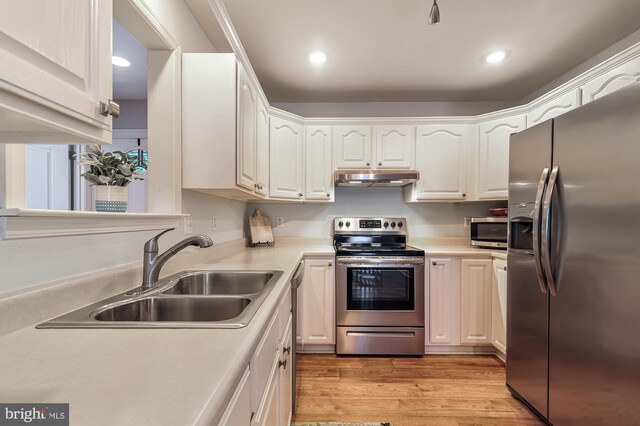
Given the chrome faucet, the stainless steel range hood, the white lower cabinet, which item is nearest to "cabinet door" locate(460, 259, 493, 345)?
the stainless steel range hood

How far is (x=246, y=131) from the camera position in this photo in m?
1.77

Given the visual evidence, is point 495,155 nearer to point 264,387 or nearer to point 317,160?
point 317,160

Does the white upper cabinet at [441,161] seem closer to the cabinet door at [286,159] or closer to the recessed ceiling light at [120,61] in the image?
the cabinet door at [286,159]

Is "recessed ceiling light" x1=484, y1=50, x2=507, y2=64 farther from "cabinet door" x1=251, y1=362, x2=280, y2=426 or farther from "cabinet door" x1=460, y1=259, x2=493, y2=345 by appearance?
"cabinet door" x1=251, y1=362, x2=280, y2=426

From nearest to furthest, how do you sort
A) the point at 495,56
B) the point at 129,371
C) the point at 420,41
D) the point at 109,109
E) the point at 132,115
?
the point at 129,371, the point at 109,109, the point at 420,41, the point at 495,56, the point at 132,115

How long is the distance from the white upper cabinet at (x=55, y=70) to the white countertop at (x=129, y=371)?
47 centimetres

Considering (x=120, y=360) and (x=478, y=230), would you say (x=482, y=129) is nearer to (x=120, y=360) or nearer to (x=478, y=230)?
(x=478, y=230)

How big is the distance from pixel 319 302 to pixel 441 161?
5.72 feet

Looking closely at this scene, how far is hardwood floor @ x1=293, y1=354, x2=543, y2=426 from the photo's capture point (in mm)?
1711

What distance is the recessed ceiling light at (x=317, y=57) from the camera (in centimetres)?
225

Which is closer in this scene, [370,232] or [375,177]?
[375,177]

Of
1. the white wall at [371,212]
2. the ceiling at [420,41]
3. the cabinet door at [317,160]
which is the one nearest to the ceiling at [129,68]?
the ceiling at [420,41]

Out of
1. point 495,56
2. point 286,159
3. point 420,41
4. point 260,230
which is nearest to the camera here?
point 420,41

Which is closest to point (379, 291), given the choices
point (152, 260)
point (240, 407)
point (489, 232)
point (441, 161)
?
point (489, 232)
